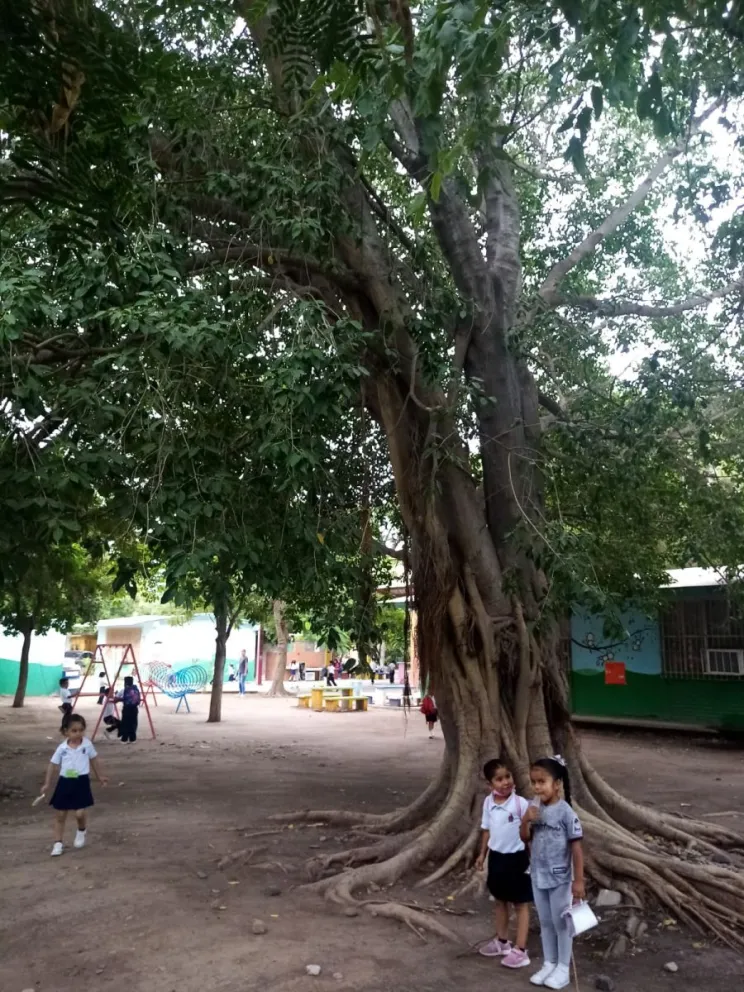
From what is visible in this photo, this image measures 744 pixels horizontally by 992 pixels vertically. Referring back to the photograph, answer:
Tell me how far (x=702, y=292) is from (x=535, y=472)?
162 inches

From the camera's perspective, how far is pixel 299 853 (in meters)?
6.87

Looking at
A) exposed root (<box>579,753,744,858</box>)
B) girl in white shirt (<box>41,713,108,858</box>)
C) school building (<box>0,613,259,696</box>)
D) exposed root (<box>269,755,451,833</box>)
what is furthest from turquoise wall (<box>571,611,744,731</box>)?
school building (<box>0,613,259,696</box>)

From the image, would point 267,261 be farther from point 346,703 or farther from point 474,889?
point 346,703

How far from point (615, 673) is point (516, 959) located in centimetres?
1315

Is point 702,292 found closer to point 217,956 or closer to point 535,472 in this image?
point 535,472

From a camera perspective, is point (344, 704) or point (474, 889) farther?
point (344, 704)

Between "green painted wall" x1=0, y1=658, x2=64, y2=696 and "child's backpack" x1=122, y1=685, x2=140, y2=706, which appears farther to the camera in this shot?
"green painted wall" x1=0, y1=658, x2=64, y2=696

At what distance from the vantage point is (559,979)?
4.27 metres

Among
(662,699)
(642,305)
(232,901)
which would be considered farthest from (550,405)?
(662,699)

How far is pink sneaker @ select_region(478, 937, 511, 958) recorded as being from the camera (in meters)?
4.68

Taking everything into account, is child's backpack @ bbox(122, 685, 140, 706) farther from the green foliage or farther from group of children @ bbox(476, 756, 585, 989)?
group of children @ bbox(476, 756, 585, 989)

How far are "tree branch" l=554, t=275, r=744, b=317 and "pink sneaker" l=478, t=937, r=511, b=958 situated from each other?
6.24 m

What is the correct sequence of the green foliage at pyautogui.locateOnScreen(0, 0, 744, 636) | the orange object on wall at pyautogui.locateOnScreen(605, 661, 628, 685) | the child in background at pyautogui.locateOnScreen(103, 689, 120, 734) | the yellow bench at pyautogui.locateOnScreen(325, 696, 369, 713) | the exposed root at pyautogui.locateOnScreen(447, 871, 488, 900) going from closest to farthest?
1. the green foliage at pyautogui.locateOnScreen(0, 0, 744, 636)
2. the exposed root at pyautogui.locateOnScreen(447, 871, 488, 900)
3. the child in background at pyautogui.locateOnScreen(103, 689, 120, 734)
4. the orange object on wall at pyautogui.locateOnScreen(605, 661, 628, 685)
5. the yellow bench at pyautogui.locateOnScreen(325, 696, 369, 713)

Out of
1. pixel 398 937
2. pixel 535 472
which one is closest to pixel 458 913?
pixel 398 937
